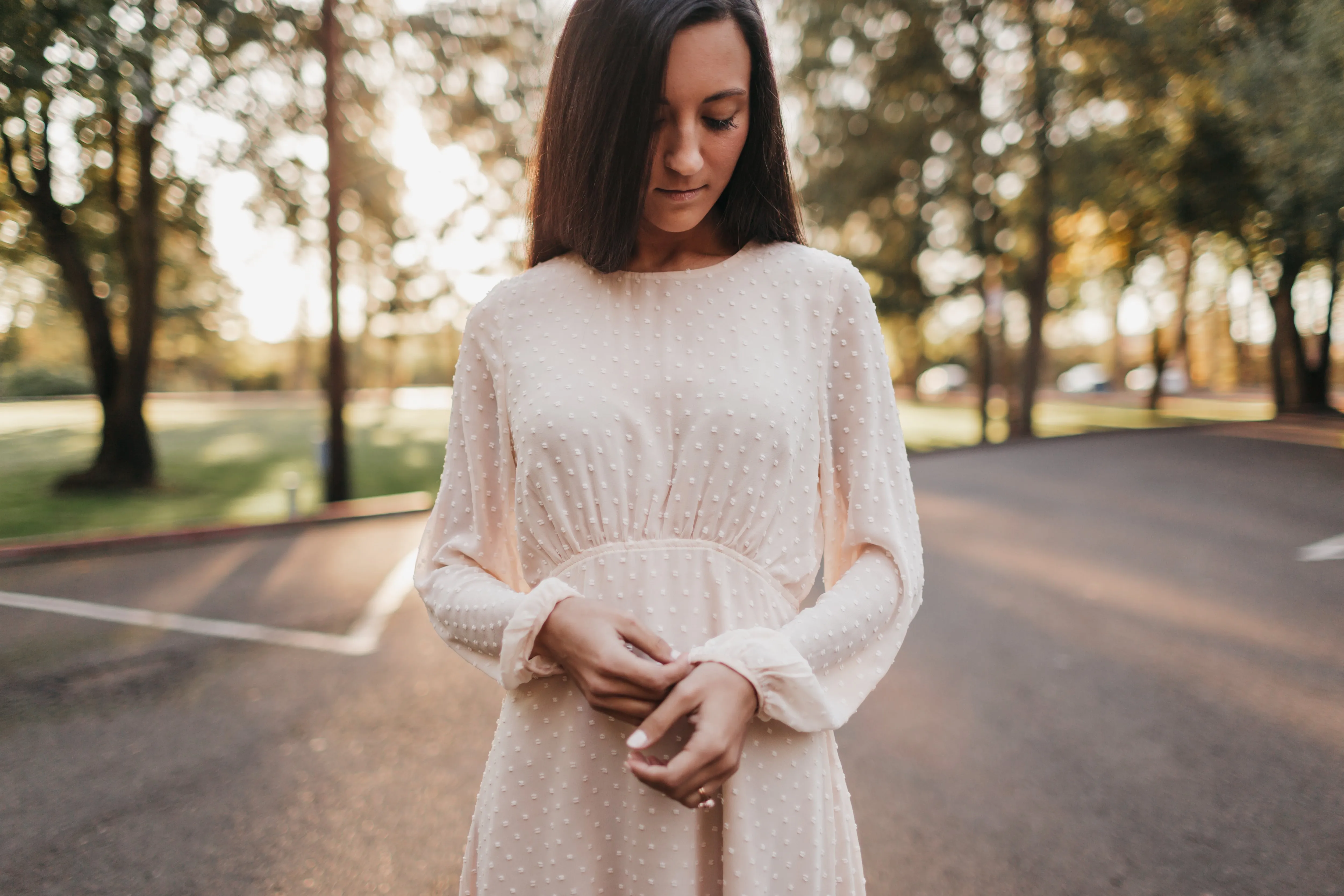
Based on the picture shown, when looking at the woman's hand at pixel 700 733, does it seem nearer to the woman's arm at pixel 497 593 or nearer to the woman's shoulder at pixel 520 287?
the woman's arm at pixel 497 593

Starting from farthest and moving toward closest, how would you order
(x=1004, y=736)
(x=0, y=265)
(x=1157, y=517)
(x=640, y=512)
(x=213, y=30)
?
(x=0, y=265) < (x=213, y=30) < (x=1157, y=517) < (x=1004, y=736) < (x=640, y=512)

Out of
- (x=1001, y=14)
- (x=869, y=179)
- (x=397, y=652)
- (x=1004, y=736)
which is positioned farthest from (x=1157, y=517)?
(x=1001, y=14)

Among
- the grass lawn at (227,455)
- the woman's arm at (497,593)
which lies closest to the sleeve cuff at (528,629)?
the woman's arm at (497,593)

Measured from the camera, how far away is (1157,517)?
973cm

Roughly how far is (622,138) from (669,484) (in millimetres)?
505

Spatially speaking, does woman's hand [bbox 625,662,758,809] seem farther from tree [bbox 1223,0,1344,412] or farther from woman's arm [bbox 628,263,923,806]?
→ tree [bbox 1223,0,1344,412]

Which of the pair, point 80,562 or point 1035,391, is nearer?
point 80,562

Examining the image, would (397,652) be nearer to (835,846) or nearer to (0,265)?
(835,846)

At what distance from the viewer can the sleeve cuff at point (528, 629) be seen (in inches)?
43.1

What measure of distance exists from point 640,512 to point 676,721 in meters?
0.30

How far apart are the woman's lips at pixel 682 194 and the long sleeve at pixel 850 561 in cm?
26

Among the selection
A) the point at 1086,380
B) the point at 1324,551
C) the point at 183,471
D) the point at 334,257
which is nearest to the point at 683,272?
the point at 1324,551

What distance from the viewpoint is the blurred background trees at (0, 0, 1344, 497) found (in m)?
11.9

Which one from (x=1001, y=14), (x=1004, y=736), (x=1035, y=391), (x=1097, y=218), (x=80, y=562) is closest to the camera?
(x=1004, y=736)
